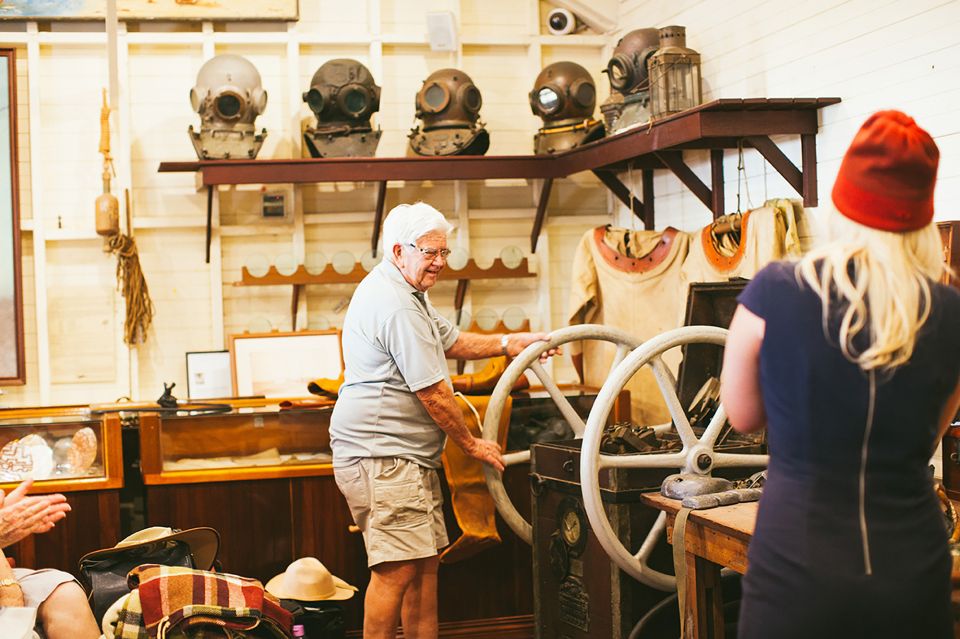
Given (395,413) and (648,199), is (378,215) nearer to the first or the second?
(648,199)

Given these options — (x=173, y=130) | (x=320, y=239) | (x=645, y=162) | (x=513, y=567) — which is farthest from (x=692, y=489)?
(x=173, y=130)

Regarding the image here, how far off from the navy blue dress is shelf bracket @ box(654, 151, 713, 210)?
10.9 feet

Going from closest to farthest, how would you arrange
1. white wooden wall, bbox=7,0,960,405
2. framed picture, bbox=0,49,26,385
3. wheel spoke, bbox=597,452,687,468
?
wheel spoke, bbox=597,452,687,468 < framed picture, bbox=0,49,26,385 < white wooden wall, bbox=7,0,960,405

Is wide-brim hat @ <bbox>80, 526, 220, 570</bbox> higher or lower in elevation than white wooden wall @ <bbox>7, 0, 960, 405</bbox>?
lower

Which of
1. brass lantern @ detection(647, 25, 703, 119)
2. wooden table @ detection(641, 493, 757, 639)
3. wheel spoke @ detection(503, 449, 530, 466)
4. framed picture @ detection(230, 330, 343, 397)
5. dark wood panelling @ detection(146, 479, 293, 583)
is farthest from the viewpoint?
framed picture @ detection(230, 330, 343, 397)

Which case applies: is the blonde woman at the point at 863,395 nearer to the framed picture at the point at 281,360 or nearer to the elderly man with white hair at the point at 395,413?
the elderly man with white hair at the point at 395,413

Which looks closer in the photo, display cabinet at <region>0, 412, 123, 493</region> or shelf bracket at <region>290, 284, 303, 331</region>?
display cabinet at <region>0, 412, 123, 493</region>

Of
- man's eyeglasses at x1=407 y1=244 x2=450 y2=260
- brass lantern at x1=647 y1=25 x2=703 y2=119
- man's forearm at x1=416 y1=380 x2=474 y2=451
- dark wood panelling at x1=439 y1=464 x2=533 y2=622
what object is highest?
brass lantern at x1=647 y1=25 x2=703 y2=119

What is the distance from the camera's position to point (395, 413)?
11.8 ft

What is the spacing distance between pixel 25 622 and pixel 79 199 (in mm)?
3254

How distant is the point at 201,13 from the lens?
19.0 feet

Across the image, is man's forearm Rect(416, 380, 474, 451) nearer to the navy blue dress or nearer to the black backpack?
the black backpack

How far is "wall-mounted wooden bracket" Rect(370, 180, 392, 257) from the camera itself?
5727 millimetres

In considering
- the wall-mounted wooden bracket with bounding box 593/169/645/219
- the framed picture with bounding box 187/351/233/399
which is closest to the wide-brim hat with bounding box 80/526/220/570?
the framed picture with bounding box 187/351/233/399
